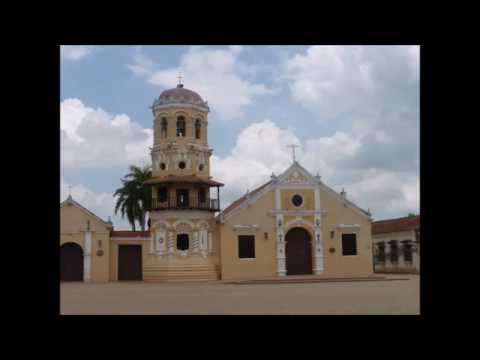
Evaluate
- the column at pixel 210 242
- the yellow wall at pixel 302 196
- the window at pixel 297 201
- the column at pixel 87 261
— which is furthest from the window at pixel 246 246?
the column at pixel 87 261

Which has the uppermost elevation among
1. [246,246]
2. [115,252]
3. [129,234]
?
[129,234]

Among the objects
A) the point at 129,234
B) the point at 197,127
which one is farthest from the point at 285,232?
the point at 129,234

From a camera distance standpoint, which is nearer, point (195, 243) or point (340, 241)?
point (195, 243)

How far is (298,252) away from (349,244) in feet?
9.70

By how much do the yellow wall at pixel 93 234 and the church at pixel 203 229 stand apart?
51mm

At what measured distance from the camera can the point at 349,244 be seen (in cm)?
3212

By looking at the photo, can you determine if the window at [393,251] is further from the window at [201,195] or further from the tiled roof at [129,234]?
the tiled roof at [129,234]

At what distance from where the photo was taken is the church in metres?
29.8

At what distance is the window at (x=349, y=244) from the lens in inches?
1260

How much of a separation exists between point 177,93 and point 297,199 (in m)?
8.61

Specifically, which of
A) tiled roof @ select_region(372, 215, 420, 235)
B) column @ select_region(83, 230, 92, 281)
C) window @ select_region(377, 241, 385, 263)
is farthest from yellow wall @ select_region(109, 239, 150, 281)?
window @ select_region(377, 241, 385, 263)

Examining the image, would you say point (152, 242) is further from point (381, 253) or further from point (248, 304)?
point (381, 253)
